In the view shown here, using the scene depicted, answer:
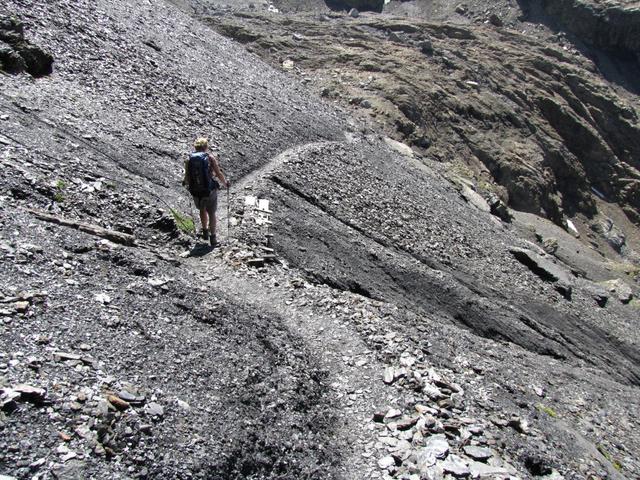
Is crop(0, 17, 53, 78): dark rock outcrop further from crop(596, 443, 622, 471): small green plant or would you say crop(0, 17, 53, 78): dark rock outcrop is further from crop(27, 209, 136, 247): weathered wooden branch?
crop(596, 443, 622, 471): small green plant

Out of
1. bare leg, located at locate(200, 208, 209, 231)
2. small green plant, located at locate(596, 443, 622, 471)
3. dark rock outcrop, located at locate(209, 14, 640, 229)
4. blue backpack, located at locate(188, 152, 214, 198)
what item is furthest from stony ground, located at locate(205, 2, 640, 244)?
small green plant, located at locate(596, 443, 622, 471)

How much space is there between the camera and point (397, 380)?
9.70 m

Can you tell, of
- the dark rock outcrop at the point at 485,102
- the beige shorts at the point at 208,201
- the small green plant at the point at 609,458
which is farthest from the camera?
the dark rock outcrop at the point at 485,102

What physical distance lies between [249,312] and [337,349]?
5.60 ft

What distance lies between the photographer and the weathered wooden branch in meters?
9.87

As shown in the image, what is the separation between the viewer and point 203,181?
12.1m

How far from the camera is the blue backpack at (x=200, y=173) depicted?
12.0 m

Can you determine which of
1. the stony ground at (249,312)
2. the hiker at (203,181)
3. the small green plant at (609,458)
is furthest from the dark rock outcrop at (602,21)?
the hiker at (203,181)

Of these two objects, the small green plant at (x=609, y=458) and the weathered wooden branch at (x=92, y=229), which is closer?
the weathered wooden branch at (x=92, y=229)

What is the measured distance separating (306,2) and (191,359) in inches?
2567

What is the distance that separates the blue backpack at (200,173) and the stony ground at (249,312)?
3.38 feet

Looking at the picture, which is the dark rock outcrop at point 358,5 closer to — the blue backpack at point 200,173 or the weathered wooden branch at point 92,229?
the blue backpack at point 200,173

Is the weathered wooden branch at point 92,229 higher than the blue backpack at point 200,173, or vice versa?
the blue backpack at point 200,173

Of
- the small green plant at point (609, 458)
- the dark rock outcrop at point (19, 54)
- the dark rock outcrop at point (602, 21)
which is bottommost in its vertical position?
the small green plant at point (609, 458)
